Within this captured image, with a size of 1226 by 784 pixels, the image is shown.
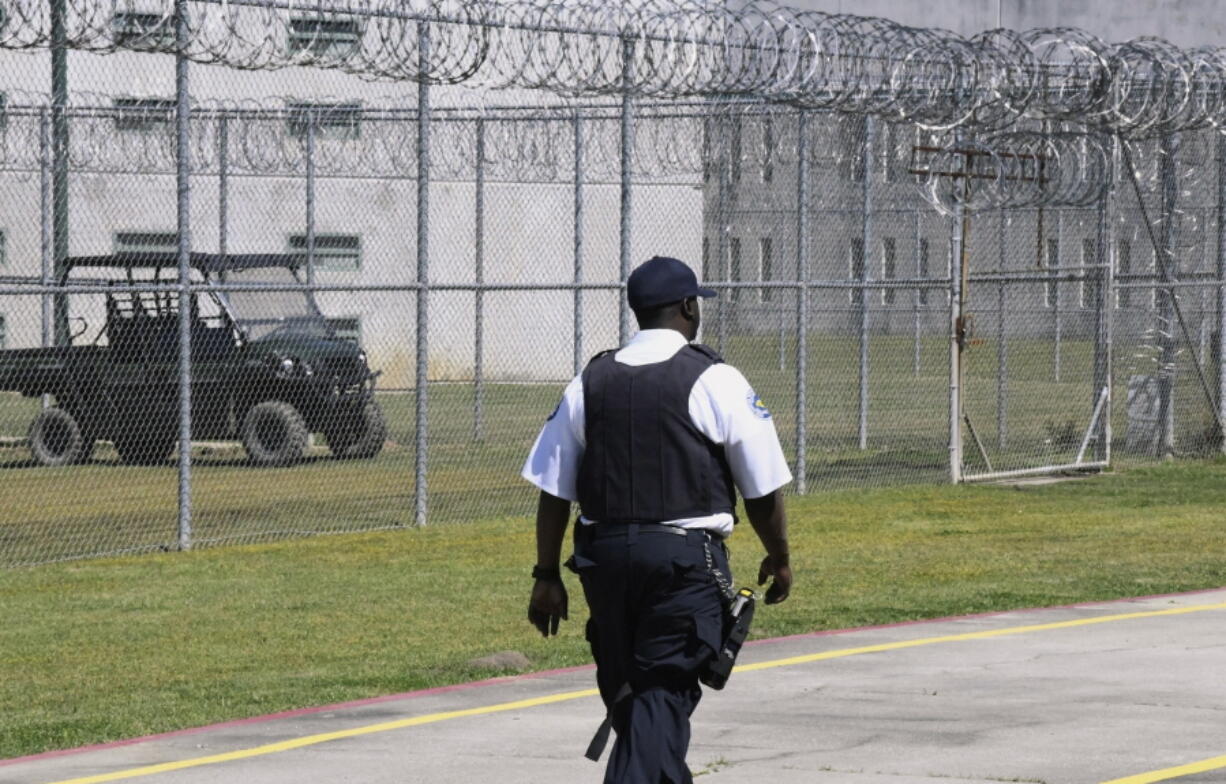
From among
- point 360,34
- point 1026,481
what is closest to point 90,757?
point 360,34

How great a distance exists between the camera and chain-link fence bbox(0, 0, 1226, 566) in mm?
15164

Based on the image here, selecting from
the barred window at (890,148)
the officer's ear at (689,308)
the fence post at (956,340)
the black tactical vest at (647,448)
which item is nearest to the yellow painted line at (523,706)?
the black tactical vest at (647,448)

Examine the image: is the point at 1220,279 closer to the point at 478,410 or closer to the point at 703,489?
the point at 478,410

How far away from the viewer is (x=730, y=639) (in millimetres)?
5910

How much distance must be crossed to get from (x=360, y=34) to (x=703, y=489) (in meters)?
8.67

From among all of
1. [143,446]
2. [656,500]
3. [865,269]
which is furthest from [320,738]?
[865,269]

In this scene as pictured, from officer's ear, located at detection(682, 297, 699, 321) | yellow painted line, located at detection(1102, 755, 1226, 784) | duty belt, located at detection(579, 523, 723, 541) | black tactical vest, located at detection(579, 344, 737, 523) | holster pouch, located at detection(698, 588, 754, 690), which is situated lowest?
yellow painted line, located at detection(1102, 755, 1226, 784)

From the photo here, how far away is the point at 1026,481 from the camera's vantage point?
18.5 meters

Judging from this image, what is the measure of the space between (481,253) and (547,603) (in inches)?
620

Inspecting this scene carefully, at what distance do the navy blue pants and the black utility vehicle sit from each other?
13502mm

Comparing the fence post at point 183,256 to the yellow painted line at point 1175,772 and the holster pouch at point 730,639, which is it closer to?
the yellow painted line at point 1175,772

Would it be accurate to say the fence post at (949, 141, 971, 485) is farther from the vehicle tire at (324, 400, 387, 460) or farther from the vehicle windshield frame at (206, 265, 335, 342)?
the vehicle windshield frame at (206, 265, 335, 342)

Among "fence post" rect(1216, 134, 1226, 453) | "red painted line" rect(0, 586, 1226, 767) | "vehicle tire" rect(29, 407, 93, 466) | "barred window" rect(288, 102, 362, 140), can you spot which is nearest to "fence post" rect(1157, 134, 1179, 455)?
"fence post" rect(1216, 134, 1226, 453)

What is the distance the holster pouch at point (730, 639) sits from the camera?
583cm
